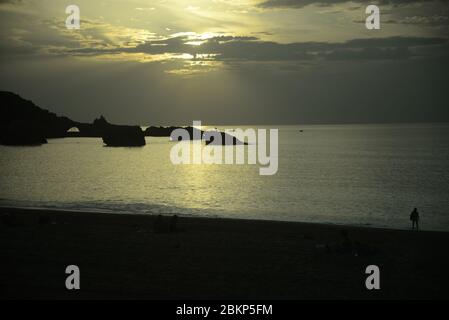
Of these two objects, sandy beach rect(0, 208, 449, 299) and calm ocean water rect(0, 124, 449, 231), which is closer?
sandy beach rect(0, 208, 449, 299)

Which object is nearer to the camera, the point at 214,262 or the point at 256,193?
the point at 214,262

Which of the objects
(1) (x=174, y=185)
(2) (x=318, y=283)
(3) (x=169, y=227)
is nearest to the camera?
(2) (x=318, y=283)

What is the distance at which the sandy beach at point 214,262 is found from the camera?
1417cm

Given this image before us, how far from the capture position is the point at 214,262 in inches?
698

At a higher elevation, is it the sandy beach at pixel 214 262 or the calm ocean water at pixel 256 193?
the calm ocean water at pixel 256 193

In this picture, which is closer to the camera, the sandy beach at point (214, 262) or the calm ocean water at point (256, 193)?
the sandy beach at point (214, 262)

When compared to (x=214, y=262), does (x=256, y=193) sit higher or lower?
higher

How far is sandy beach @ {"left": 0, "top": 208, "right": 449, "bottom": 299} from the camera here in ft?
46.5

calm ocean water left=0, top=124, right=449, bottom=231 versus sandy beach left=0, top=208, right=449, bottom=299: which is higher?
calm ocean water left=0, top=124, right=449, bottom=231

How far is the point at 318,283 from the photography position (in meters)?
15.2

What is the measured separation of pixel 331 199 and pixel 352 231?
2042cm

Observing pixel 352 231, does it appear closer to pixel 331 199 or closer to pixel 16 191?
pixel 331 199
